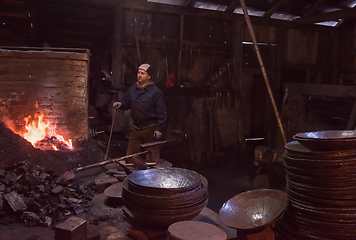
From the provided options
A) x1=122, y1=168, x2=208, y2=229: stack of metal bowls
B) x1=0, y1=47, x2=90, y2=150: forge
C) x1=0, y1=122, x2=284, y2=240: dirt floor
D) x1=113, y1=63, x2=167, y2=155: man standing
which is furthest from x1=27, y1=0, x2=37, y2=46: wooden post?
x1=122, y1=168, x2=208, y2=229: stack of metal bowls

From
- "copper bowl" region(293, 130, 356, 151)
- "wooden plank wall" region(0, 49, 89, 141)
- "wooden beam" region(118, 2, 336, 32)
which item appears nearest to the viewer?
"copper bowl" region(293, 130, 356, 151)

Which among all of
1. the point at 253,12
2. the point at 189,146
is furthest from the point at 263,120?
the point at 253,12

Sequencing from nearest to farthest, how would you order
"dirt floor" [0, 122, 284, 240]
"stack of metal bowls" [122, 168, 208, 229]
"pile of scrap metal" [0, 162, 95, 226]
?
"stack of metal bowls" [122, 168, 208, 229] → "dirt floor" [0, 122, 284, 240] → "pile of scrap metal" [0, 162, 95, 226]

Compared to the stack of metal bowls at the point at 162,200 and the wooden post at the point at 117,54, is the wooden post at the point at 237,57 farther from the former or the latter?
the stack of metal bowls at the point at 162,200

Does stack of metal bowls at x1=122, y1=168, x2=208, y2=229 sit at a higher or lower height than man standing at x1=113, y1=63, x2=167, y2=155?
lower

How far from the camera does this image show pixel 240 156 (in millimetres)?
9773

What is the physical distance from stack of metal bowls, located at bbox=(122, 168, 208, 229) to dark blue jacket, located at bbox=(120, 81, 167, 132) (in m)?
3.50

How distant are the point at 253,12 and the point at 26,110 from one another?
7.40 meters

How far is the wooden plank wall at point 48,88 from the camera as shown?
613 cm

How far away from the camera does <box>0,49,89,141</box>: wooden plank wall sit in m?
6.13

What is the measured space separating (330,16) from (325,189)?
7.86m

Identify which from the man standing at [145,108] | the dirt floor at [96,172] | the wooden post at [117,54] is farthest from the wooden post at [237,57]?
the man standing at [145,108]

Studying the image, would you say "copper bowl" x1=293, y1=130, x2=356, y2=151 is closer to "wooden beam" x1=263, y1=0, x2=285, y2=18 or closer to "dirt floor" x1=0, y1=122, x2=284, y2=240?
"dirt floor" x1=0, y1=122, x2=284, y2=240

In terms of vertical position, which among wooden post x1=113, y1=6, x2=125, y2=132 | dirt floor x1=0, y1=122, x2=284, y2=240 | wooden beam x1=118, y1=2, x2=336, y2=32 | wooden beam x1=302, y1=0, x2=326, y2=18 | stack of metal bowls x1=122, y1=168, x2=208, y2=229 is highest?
wooden beam x1=302, y1=0, x2=326, y2=18
